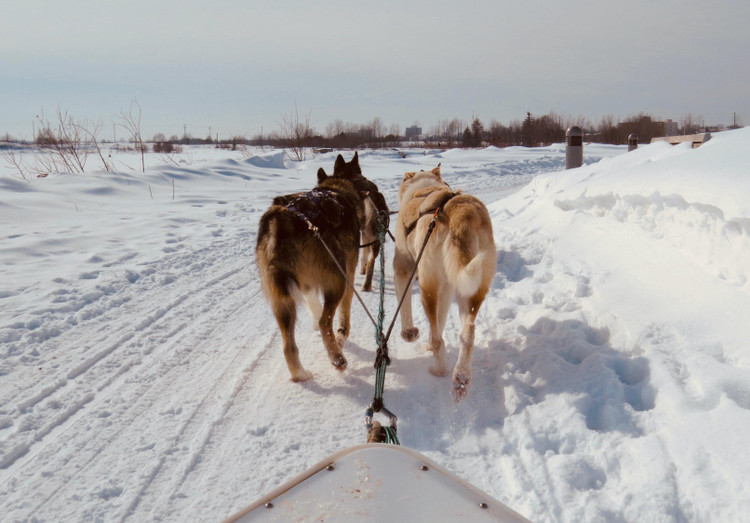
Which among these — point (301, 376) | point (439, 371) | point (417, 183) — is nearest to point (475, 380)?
point (439, 371)

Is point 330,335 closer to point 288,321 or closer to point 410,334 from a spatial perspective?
point 288,321

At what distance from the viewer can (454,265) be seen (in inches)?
129

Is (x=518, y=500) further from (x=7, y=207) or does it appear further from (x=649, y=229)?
(x=7, y=207)

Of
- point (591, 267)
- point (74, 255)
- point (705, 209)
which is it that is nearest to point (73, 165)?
point (74, 255)

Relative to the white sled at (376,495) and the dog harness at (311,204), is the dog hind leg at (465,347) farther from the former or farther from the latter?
the white sled at (376,495)

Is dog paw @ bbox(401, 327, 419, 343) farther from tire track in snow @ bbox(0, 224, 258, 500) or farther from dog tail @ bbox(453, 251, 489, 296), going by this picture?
tire track in snow @ bbox(0, 224, 258, 500)

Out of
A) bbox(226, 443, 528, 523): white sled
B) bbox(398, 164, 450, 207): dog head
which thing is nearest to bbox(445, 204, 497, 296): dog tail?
bbox(398, 164, 450, 207): dog head

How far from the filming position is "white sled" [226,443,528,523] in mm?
1355

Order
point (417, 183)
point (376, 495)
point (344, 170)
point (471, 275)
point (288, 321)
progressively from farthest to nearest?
point (344, 170)
point (417, 183)
point (288, 321)
point (471, 275)
point (376, 495)

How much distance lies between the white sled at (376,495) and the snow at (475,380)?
102 cm

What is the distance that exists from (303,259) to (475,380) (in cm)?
152

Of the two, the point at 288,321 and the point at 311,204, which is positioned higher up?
the point at 311,204

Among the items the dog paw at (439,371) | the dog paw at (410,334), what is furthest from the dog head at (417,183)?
the dog paw at (439,371)

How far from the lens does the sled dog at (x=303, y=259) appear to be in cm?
341
